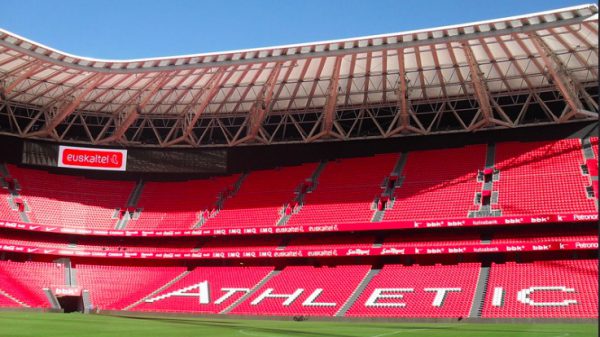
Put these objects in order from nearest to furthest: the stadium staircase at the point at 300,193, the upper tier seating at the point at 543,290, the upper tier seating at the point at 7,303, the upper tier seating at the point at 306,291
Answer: the upper tier seating at the point at 543,290 → the upper tier seating at the point at 306,291 → the upper tier seating at the point at 7,303 → the stadium staircase at the point at 300,193

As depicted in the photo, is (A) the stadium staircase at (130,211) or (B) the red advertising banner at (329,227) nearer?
(B) the red advertising banner at (329,227)

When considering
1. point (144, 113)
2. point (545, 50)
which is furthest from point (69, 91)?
point (545, 50)

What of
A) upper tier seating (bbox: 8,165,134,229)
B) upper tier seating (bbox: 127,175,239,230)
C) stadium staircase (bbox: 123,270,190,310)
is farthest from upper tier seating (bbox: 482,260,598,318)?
upper tier seating (bbox: 8,165,134,229)

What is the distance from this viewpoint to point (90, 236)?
46219mm

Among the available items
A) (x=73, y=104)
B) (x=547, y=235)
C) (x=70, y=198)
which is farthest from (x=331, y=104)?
(x=70, y=198)

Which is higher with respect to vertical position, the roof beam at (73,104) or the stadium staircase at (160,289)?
the roof beam at (73,104)

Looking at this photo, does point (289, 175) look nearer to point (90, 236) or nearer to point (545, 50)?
point (90, 236)

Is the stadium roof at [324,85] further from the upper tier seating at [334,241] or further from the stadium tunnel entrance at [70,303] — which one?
the stadium tunnel entrance at [70,303]

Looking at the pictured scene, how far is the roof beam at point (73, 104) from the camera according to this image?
39072mm

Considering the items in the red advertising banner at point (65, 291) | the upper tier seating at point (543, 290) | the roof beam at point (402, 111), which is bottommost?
the upper tier seating at point (543, 290)

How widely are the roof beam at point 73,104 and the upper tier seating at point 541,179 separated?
25.6 meters

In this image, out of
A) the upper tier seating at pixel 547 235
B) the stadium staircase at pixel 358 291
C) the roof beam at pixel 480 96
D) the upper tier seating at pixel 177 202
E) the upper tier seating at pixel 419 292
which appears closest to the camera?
the upper tier seating at pixel 419 292

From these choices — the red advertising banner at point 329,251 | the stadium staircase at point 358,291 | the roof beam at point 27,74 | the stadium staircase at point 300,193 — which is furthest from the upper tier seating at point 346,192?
the roof beam at point 27,74

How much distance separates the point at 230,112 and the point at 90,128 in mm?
11579
